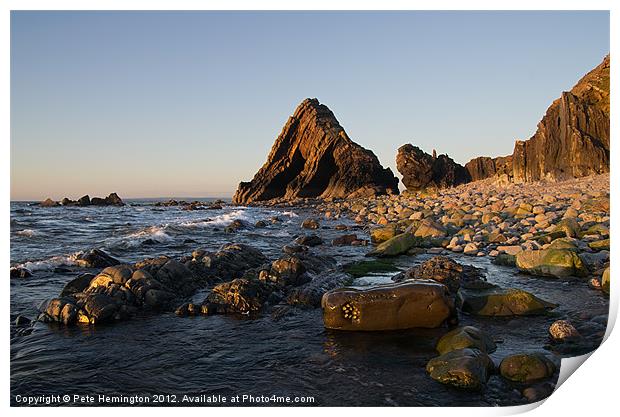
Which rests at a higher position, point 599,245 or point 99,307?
point 599,245

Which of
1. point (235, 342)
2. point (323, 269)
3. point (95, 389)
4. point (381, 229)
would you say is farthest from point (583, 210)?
point (95, 389)

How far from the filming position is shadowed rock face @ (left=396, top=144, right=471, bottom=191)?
58.8 meters

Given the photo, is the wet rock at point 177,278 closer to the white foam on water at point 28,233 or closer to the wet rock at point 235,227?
the white foam on water at point 28,233

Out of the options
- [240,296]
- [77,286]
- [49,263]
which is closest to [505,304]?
[240,296]

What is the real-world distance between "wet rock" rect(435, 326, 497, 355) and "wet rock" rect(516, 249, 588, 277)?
442cm

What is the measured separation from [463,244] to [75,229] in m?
18.6

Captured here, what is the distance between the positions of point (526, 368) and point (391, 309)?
6.70 feet

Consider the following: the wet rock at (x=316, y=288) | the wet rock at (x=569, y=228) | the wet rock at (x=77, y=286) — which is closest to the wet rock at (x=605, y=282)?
the wet rock at (x=569, y=228)

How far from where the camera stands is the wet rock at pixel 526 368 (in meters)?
4.71

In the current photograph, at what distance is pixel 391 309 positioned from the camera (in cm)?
636

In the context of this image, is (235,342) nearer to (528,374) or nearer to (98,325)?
(98,325)

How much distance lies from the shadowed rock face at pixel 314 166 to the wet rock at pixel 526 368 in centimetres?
5615

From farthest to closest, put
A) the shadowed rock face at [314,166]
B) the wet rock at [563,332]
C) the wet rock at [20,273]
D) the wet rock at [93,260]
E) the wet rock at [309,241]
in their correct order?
the shadowed rock face at [314,166]
the wet rock at [309,241]
the wet rock at [93,260]
the wet rock at [20,273]
the wet rock at [563,332]

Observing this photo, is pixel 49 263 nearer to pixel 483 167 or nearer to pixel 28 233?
pixel 28 233
